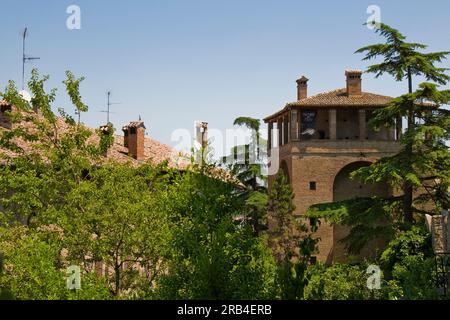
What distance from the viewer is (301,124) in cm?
3631

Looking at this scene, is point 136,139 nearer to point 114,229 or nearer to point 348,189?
point 348,189

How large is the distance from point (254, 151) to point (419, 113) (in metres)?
12.7

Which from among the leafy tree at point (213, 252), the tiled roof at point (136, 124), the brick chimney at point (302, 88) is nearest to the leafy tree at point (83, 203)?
the leafy tree at point (213, 252)

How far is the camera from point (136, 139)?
106 feet

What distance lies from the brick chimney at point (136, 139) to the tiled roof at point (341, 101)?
830cm

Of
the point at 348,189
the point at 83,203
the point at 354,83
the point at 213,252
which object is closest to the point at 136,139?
the point at 348,189

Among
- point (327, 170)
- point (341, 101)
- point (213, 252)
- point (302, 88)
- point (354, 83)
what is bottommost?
point (213, 252)

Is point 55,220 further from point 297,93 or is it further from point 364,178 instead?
point 297,93

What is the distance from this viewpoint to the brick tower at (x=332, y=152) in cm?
3462

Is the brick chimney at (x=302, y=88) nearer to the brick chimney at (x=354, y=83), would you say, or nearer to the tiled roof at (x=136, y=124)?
the brick chimney at (x=354, y=83)

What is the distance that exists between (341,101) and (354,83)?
143cm

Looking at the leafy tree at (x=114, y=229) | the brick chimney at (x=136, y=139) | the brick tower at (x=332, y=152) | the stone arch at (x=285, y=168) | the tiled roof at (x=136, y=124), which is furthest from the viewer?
the stone arch at (x=285, y=168)

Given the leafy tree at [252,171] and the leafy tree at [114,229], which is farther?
the leafy tree at [252,171]

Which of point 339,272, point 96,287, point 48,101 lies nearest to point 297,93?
point 339,272
